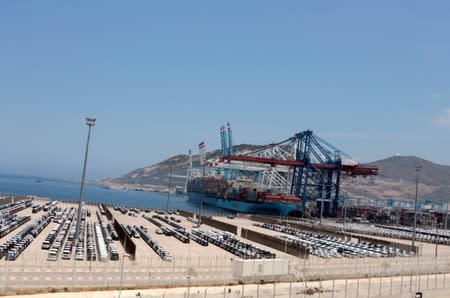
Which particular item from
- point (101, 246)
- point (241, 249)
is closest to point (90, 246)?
point (101, 246)

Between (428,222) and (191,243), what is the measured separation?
122013 mm

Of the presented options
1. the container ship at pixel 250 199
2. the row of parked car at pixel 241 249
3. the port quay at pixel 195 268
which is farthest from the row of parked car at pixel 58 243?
the container ship at pixel 250 199

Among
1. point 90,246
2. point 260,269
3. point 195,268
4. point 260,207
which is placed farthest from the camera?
point 260,207

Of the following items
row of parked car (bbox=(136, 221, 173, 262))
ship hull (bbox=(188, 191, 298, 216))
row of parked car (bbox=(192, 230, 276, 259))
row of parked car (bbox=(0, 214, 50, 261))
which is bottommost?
row of parked car (bbox=(0, 214, 50, 261))

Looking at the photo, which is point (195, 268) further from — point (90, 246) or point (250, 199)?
point (250, 199)

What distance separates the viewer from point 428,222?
16012 centimetres

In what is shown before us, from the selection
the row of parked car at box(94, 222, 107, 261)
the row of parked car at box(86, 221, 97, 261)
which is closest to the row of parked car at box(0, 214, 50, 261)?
the row of parked car at box(86, 221, 97, 261)

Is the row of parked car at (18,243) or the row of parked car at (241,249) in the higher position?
the row of parked car at (241,249)

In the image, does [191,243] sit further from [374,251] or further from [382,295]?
[382,295]

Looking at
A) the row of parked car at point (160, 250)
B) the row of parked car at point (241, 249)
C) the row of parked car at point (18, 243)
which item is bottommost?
the row of parked car at point (18, 243)

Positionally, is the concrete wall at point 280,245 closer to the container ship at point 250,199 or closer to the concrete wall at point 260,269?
the concrete wall at point 260,269

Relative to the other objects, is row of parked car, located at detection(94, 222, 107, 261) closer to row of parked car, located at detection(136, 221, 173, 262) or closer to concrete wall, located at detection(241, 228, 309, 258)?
row of parked car, located at detection(136, 221, 173, 262)

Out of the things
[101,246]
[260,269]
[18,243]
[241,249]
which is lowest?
[18,243]

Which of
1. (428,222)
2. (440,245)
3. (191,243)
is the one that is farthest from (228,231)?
(428,222)
